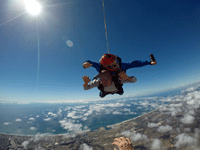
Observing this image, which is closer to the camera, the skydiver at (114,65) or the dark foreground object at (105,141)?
the skydiver at (114,65)

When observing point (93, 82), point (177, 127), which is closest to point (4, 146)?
point (93, 82)

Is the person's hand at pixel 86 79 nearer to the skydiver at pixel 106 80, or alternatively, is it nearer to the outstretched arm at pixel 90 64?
the skydiver at pixel 106 80

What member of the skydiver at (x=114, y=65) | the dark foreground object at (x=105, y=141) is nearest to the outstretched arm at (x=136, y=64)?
the skydiver at (x=114, y=65)

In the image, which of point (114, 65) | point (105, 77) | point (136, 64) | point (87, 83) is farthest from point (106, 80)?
point (136, 64)

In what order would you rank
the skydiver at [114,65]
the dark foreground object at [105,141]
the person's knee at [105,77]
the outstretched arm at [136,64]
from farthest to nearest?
1. the dark foreground object at [105,141]
2. the person's knee at [105,77]
3. the outstretched arm at [136,64]
4. the skydiver at [114,65]

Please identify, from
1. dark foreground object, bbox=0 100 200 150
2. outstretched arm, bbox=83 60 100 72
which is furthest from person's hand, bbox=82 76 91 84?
dark foreground object, bbox=0 100 200 150

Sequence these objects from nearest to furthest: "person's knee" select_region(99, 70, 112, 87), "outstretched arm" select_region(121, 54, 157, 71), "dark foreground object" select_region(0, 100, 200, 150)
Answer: "outstretched arm" select_region(121, 54, 157, 71)
"person's knee" select_region(99, 70, 112, 87)
"dark foreground object" select_region(0, 100, 200, 150)

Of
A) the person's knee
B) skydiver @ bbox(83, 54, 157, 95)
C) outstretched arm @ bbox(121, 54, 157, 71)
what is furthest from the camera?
the person's knee

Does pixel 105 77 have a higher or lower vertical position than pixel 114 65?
lower

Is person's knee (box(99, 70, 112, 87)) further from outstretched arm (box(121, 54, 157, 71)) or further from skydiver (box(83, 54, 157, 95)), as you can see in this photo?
outstretched arm (box(121, 54, 157, 71))

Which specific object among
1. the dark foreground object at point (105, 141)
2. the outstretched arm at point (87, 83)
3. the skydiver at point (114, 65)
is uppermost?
the skydiver at point (114, 65)

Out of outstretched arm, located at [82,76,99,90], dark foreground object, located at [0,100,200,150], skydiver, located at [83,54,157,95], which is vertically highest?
skydiver, located at [83,54,157,95]

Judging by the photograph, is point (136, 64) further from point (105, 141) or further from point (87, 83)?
point (105, 141)
